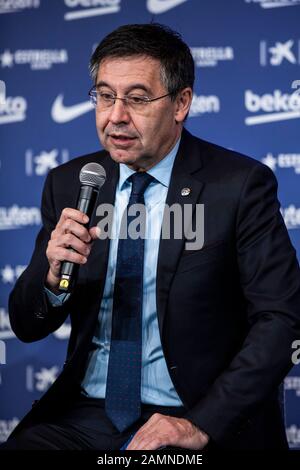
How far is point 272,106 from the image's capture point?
353 centimetres

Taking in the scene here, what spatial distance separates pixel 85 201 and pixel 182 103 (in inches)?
24.0

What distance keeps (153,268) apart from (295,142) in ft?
5.30

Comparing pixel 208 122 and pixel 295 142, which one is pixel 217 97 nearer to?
pixel 208 122

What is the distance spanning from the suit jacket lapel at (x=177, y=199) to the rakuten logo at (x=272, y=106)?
1.27 meters

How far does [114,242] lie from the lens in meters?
2.22

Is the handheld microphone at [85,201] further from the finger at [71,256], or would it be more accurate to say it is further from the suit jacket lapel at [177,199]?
the suit jacket lapel at [177,199]

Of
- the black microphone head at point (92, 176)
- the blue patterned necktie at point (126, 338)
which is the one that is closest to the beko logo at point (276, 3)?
the blue patterned necktie at point (126, 338)

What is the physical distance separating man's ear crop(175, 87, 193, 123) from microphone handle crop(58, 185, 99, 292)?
1.74ft

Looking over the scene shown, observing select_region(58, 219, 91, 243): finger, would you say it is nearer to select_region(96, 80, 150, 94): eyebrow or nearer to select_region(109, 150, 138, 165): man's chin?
select_region(109, 150, 138, 165): man's chin

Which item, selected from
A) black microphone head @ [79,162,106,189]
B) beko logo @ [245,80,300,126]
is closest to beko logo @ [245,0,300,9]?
beko logo @ [245,80,300,126]

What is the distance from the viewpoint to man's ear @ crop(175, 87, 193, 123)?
228 centimetres

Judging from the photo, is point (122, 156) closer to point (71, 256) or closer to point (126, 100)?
point (126, 100)

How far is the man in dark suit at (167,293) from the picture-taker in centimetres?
203

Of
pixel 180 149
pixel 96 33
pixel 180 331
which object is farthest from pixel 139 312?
pixel 96 33
